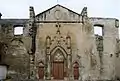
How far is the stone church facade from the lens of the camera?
2791cm

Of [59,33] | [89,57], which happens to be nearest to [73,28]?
[59,33]

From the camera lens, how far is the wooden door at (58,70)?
27.8 meters

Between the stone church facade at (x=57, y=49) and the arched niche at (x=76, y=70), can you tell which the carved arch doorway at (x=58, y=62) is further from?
the arched niche at (x=76, y=70)

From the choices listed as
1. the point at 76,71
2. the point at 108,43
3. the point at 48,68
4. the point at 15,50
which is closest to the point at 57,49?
the point at 48,68

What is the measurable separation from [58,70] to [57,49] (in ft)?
7.09

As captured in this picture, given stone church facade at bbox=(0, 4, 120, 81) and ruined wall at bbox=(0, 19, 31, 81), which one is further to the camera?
ruined wall at bbox=(0, 19, 31, 81)

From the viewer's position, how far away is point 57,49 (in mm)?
28141

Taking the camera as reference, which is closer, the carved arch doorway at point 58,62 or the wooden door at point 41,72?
the wooden door at point 41,72

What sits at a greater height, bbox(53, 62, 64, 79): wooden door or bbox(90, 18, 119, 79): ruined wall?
bbox(90, 18, 119, 79): ruined wall

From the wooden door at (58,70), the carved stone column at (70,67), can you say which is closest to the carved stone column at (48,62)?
the wooden door at (58,70)

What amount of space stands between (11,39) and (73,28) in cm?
679

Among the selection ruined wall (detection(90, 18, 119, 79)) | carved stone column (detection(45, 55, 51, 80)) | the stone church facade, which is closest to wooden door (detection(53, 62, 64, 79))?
the stone church facade

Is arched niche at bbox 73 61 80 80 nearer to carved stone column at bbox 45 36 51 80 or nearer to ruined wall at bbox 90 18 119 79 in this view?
carved stone column at bbox 45 36 51 80

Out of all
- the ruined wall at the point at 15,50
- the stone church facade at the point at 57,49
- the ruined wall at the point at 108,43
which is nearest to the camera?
the stone church facade at the point at 57,49
